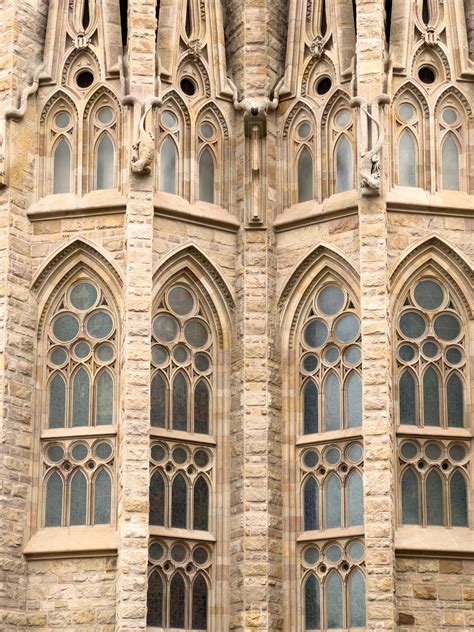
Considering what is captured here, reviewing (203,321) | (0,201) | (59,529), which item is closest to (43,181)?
(0,201)

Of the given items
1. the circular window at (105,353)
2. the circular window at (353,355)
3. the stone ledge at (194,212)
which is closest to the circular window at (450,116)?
the stone ledge at (194,212)

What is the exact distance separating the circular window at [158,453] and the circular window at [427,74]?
7470 millimetres

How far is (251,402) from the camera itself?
26203 mm

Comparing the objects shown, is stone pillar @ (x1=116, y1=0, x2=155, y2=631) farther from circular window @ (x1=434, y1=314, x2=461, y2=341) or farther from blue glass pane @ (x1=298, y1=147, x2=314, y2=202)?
circular window @ (x1=434, y1=314, x2=461, y2=341)

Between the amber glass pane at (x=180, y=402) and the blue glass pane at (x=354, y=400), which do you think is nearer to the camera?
the blue glass pane at (x=354, y=400)

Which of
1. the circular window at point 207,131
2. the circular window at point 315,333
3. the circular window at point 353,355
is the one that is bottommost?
the circular window at point 353,355

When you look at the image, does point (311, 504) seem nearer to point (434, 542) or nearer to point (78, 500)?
point (434, 542)

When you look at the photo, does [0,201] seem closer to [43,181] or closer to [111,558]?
[43,181]

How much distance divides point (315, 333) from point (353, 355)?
0.83 meters

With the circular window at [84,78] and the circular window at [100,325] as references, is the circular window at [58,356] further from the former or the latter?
the circular window at [84,78]

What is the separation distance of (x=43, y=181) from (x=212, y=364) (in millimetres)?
4079

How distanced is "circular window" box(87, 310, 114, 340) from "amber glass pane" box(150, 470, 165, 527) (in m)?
2.46

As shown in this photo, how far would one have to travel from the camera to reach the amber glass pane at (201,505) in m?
25.8

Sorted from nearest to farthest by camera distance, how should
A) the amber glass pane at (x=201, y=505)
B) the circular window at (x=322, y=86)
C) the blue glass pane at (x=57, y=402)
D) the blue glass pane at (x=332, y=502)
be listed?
the blue glass pane at (x=332, y=502) → the amber glass pane at (x=201, y=505) → the blue glass pane at (x=57, y=402) → the circular window at (x=322, y=86)
